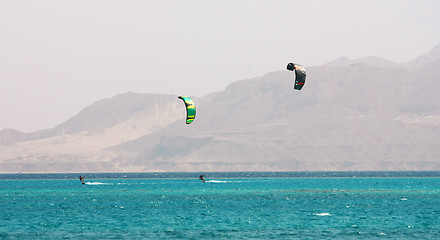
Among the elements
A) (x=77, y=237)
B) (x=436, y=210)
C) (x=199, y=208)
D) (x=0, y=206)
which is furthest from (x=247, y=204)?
(x=77, y=237)

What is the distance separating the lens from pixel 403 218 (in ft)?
276

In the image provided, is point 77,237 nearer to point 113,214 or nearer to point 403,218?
point 113,214

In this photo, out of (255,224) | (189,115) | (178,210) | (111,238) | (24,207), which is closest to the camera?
(111,238)

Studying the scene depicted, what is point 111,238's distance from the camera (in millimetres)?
65125

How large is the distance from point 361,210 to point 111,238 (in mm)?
42091

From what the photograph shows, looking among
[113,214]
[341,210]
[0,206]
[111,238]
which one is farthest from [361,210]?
[0,206]

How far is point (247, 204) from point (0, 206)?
36.6 m

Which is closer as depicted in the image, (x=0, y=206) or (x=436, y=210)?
(x=436, y=210)

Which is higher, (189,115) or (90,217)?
(189,115)

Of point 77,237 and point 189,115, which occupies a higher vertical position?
point 189,115

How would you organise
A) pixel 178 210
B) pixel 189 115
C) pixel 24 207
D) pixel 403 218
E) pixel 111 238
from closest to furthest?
1. pixel 111 238
2. pixel 403 218
3. pixel 189 115
4. pixel 178 210
5. pixel 24 207

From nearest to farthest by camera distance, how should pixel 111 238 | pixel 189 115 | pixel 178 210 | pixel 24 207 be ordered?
1. pixel 111 238
2. pixel 189 115
3. pixel 178 210
4. pixel 24 207

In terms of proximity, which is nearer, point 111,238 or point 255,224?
point 111,238

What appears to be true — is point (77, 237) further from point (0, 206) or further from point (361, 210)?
point (0, 206)
